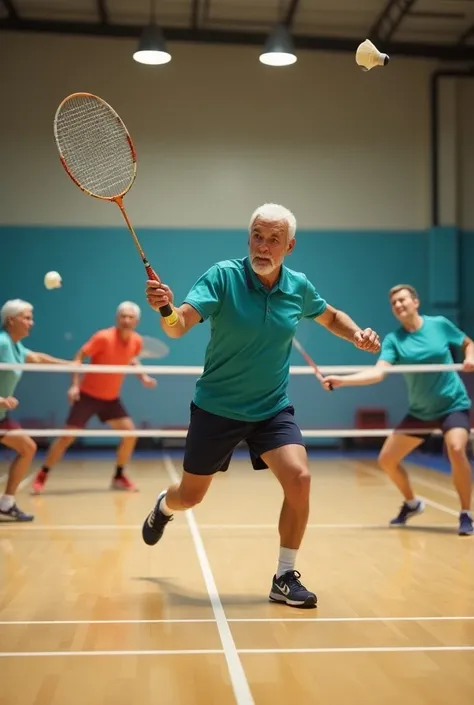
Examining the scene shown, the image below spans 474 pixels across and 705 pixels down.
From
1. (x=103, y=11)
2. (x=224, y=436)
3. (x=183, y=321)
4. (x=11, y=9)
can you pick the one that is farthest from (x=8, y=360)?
(x=11, y=9)

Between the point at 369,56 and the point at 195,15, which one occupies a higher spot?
the point at 195,15

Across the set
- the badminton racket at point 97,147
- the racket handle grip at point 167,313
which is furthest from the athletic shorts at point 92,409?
the racket handle grip at point 167,313

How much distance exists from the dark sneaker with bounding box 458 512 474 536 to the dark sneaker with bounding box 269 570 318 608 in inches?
94.0

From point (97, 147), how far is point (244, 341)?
51.6 inches

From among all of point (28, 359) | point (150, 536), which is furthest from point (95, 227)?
point (150, 536)

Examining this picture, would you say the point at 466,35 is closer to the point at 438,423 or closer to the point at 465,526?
the point at 438,423

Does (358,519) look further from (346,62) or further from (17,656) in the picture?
(346,62)

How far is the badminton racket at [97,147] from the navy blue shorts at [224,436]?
95 centimetres

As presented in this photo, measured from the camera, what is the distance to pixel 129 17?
48.7 ft

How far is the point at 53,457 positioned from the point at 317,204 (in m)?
7.65

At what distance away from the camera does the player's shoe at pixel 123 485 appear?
996 centimetres

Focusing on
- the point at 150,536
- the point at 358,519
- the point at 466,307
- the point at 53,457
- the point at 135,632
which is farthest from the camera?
the point at 466,307

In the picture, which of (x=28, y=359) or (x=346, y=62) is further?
(x=346, y=62)

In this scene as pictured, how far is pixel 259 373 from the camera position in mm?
4766
